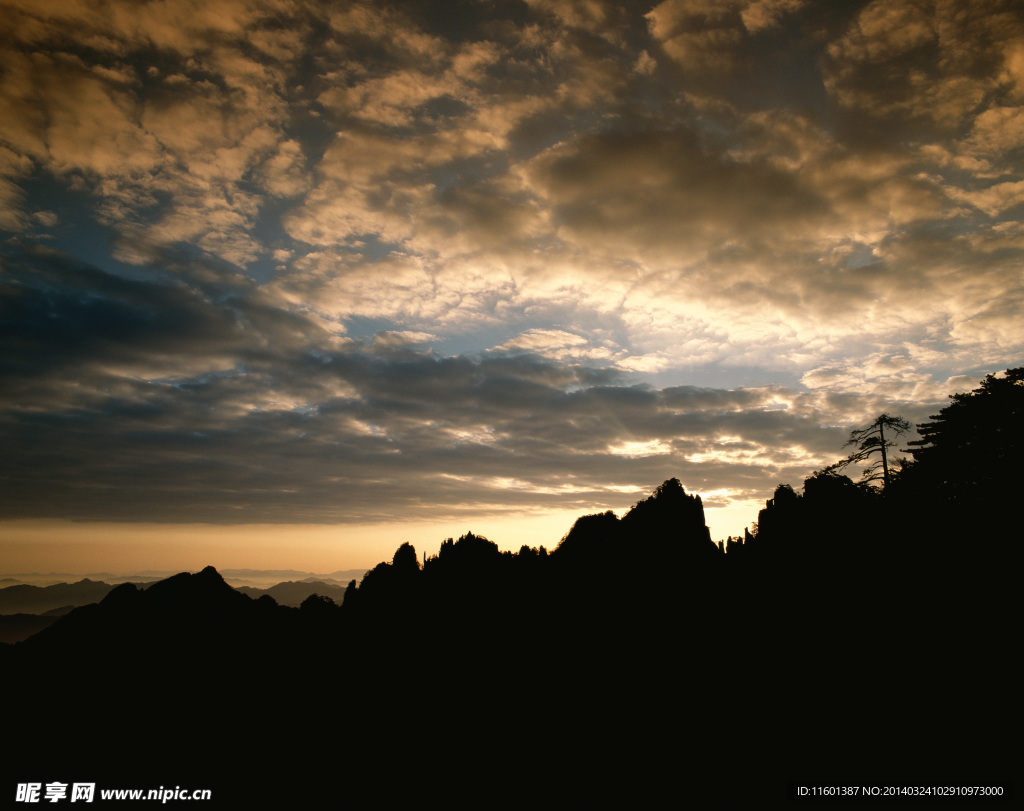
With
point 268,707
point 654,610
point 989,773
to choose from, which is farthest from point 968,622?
point 268,707

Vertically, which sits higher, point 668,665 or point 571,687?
point 668,665

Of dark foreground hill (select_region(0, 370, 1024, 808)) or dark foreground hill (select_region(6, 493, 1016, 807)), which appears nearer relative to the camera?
dark foreground hill (select_region(0, 370, 1024, 808))

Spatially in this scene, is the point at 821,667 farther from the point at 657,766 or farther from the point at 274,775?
the point at 274,775

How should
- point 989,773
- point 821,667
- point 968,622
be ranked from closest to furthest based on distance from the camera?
point 989,773 < point 968,622 < point 821,667

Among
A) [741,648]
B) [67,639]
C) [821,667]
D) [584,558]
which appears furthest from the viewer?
[67,639]

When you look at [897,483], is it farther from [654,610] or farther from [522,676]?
[522,676]

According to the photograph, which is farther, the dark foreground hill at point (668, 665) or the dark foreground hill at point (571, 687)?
the dark foreground hill at point (571, 687)

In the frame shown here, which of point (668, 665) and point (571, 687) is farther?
point (571, 687)

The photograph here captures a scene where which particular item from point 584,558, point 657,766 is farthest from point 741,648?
point 584,558

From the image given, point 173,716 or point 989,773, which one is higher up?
point 989,773

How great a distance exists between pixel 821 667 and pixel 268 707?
8267 centimetres

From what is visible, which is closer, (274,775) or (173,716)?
(274,775)

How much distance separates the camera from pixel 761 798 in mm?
28234

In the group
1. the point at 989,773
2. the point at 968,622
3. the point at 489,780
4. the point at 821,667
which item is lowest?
the point at 489,780
